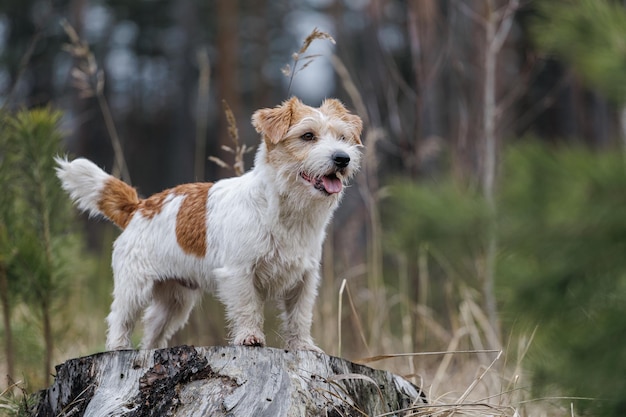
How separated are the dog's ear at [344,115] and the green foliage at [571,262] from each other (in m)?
2.01

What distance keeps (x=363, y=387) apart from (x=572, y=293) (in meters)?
1.70

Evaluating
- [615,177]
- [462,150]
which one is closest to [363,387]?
[615,177]

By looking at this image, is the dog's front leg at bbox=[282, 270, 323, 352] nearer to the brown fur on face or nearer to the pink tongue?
the pink tongue

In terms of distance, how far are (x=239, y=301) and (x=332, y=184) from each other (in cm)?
62

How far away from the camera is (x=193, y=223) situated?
11.0 feet

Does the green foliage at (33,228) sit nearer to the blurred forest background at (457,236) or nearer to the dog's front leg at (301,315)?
the blurred forest background at (457,236)

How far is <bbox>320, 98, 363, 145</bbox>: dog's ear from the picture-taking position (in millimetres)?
3320

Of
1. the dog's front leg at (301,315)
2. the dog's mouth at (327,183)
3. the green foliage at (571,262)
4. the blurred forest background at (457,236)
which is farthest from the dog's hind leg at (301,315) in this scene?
the green foliage at (571,262)

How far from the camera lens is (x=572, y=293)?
4.19ft

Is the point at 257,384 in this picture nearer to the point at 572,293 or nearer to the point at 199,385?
the point at 199,385

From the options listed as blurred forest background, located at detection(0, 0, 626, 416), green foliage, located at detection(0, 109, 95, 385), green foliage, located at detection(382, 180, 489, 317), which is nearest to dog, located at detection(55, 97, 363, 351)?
blurred forest background, located at detection(0, 0, 626, 416)

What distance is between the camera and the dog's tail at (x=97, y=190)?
143 inches

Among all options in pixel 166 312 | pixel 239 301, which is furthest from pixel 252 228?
pixel 166 312

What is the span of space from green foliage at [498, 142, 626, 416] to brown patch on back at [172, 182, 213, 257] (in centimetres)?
210
